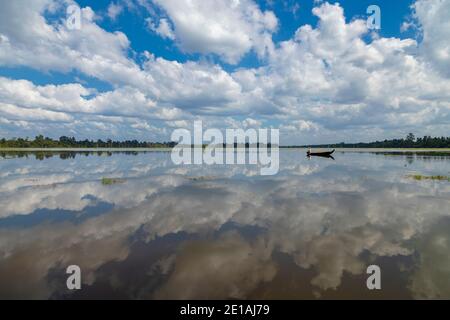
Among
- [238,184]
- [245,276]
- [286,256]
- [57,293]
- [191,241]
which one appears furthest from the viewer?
[238,184]

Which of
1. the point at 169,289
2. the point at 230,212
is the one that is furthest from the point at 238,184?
the point at 169,289

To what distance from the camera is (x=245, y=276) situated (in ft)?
29.9

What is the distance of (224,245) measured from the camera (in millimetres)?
11961

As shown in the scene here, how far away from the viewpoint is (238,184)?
29.0 m

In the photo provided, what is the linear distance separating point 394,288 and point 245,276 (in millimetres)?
4469

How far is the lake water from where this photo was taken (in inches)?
329

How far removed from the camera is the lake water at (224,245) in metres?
8.35

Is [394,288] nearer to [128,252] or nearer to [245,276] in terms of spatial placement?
[245,276]

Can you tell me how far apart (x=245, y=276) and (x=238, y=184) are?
1999cm
